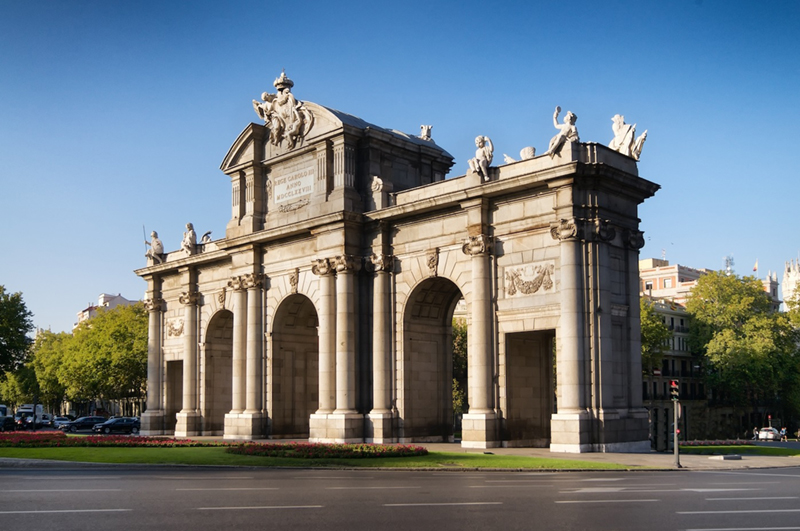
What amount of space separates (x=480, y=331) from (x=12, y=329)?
189ft

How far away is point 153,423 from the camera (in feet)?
196

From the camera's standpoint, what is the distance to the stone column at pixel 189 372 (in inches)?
2184

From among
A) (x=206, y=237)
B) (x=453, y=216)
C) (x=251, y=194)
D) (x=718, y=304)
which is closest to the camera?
(x=453, y=216)

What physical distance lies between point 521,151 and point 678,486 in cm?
2159

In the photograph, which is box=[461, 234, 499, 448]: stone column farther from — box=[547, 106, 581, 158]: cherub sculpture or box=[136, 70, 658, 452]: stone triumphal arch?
box=[547, 106, 581, 158]: cherub sculpture

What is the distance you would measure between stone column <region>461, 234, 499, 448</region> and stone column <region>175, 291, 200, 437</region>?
2354cm

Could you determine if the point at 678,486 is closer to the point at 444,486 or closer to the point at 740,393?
the point at 444,486

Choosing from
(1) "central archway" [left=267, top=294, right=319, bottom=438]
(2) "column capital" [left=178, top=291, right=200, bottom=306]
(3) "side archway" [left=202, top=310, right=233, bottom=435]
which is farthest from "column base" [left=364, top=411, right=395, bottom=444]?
(2) "column capital" [left=178, top=291, right=200, bottom=306]

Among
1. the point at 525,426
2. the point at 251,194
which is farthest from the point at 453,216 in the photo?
the point at 251,194

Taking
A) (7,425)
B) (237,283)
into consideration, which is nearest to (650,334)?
(237,283)

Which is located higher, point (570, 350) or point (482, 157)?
point (482, 157)

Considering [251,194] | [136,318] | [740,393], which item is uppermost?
[251,194]

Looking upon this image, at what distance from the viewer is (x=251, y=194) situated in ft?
166

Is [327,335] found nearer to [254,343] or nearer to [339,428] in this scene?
[339,428]
